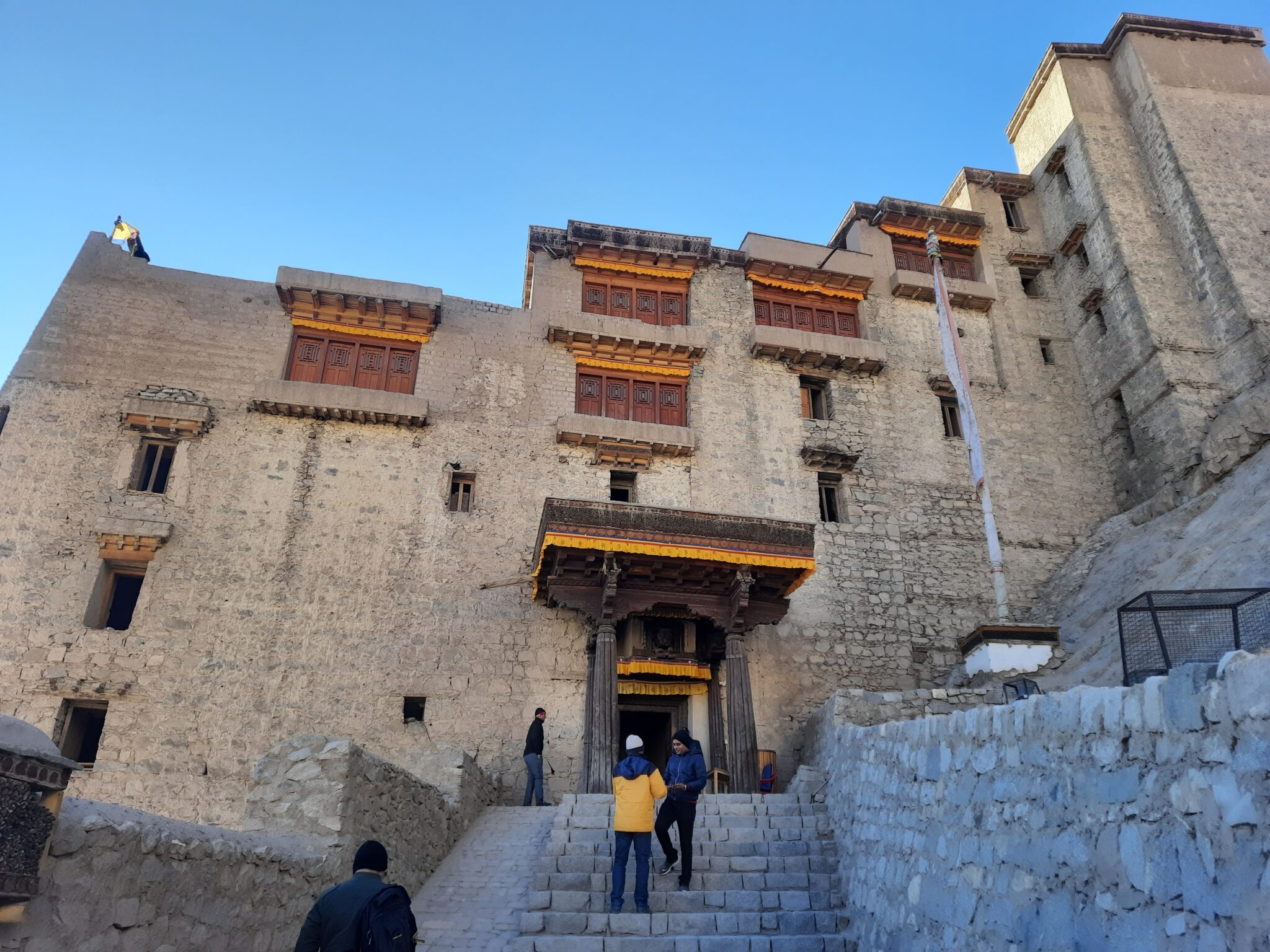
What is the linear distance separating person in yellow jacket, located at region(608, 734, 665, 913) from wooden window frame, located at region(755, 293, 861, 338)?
46.8 feet

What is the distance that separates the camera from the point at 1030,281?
22.7m

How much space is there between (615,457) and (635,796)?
10.6 metres

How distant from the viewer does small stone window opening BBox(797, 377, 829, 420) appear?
1955 centimetres

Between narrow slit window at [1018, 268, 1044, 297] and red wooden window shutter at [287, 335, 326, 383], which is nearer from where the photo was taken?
red wooden window shutter at [287, 335, 326, 383]

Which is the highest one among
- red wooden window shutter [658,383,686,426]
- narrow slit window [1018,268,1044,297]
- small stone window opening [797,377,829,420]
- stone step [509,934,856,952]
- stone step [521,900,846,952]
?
narrow slit window [1018,268,1044,297]

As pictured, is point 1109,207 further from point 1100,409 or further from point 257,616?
point 257,616

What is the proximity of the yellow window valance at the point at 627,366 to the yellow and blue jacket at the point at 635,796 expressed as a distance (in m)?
12.1

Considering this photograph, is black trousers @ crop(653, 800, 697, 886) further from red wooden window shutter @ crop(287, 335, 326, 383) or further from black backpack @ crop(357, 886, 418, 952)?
red wooden window shutter @ crop(287, 335, 326, 383)

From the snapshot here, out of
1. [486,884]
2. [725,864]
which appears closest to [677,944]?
[725,864]

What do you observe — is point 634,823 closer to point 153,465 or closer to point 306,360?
point 153,465

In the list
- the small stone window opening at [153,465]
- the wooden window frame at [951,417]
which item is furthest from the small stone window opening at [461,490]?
the wooden window frame at [951,417]

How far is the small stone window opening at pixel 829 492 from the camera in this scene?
1836 centimetres

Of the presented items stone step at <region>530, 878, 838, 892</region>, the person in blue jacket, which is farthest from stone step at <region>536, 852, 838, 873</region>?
the person in blue jacket

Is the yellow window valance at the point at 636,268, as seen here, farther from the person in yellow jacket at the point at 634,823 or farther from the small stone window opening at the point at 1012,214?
the person in yellow jacket at the point at 634,823
